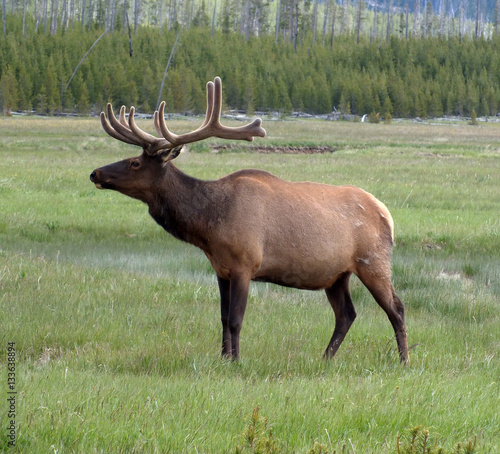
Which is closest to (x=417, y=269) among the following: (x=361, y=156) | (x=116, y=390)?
(x=116, y=390)

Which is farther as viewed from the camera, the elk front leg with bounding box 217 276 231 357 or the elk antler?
the elk antler

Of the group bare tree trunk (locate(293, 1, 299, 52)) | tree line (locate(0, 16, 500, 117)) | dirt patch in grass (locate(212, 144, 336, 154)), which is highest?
bare tree trunk (locate(293, 1, 299, 52))

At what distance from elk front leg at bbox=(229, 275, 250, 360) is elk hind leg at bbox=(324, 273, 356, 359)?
1.01m

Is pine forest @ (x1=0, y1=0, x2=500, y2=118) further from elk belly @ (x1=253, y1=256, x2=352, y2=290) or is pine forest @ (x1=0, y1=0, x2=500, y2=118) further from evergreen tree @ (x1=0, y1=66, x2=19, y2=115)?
elk belly @ (x1=253, y1=256, x2=352, y2=290)

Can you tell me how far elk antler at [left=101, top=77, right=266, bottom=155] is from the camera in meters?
7.22

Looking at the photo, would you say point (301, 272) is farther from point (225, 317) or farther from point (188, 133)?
point (188, 133)

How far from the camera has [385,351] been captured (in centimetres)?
702

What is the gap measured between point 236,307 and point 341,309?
135cm

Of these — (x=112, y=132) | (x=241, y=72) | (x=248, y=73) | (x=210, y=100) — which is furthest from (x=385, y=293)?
(x=241, y=72)

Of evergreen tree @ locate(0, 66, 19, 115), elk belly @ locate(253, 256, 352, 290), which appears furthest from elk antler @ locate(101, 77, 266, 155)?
evergreen tree @ locate(0, 66, 19, 115)

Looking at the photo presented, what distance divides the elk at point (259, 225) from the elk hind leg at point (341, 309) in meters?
0.01

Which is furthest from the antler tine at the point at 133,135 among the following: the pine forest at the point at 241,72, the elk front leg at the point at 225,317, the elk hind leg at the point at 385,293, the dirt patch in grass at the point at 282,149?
the pine forest at the point at 241,72

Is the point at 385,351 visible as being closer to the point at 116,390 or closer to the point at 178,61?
the point at 116,390

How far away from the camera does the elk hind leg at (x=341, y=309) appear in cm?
718
